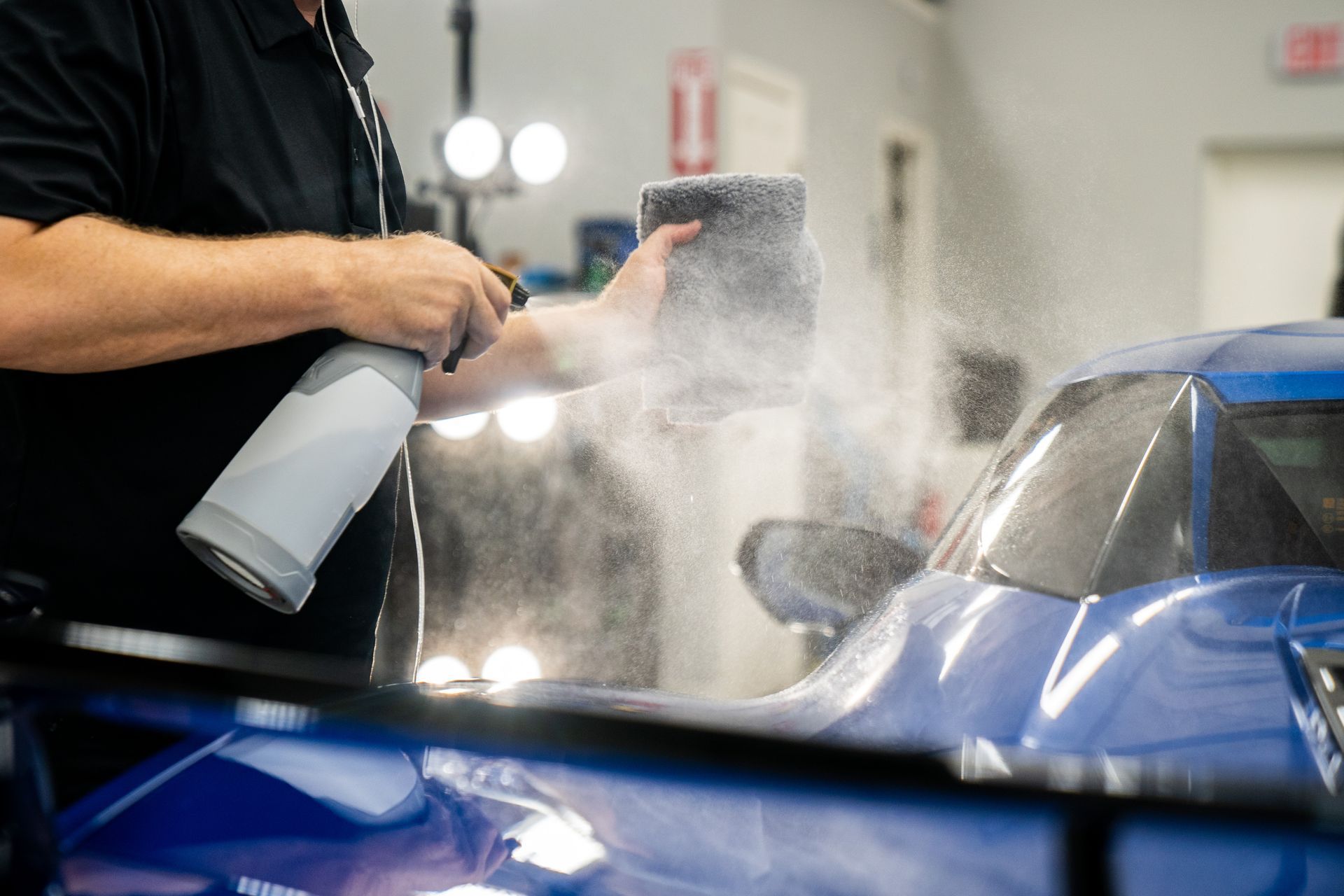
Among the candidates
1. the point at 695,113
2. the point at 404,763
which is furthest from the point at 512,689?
the point at 695,113

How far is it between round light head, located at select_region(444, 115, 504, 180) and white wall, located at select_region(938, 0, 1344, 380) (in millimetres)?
693

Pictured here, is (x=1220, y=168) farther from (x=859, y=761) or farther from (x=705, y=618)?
(x=859, y=761)

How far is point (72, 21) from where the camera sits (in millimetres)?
772

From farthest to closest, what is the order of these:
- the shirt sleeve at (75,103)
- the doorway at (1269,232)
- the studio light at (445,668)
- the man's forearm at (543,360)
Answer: the doorway at (1269,232) → the studio light at (445,668) → the man's forearm at (543,360) → the shirt sleeve at (75,103)

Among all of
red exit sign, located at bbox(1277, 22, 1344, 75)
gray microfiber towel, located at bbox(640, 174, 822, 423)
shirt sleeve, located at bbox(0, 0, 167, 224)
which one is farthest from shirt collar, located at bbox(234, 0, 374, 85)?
red exit sign, located at bbox(1277, 22, 1344, 75)

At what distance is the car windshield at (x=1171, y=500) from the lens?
0.79 m

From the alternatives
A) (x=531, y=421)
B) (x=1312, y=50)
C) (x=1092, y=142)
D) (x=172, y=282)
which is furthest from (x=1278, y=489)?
(x=1312, y=50)

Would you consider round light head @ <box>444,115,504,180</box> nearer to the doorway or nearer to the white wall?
the white wall

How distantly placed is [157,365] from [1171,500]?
78cm

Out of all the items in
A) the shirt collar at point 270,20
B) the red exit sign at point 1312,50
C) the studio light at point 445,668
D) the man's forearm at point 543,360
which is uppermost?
the red exit sign at point 1312,50

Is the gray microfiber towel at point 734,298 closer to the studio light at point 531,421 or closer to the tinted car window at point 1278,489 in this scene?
the tinted car window at point 1278,489

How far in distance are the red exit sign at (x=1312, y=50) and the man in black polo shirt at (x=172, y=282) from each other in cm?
483

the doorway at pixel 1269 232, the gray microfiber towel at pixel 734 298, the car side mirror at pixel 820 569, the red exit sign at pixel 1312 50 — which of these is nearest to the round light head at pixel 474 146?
the gray microfiber towel at pixel 734 298

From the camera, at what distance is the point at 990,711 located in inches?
28.4
